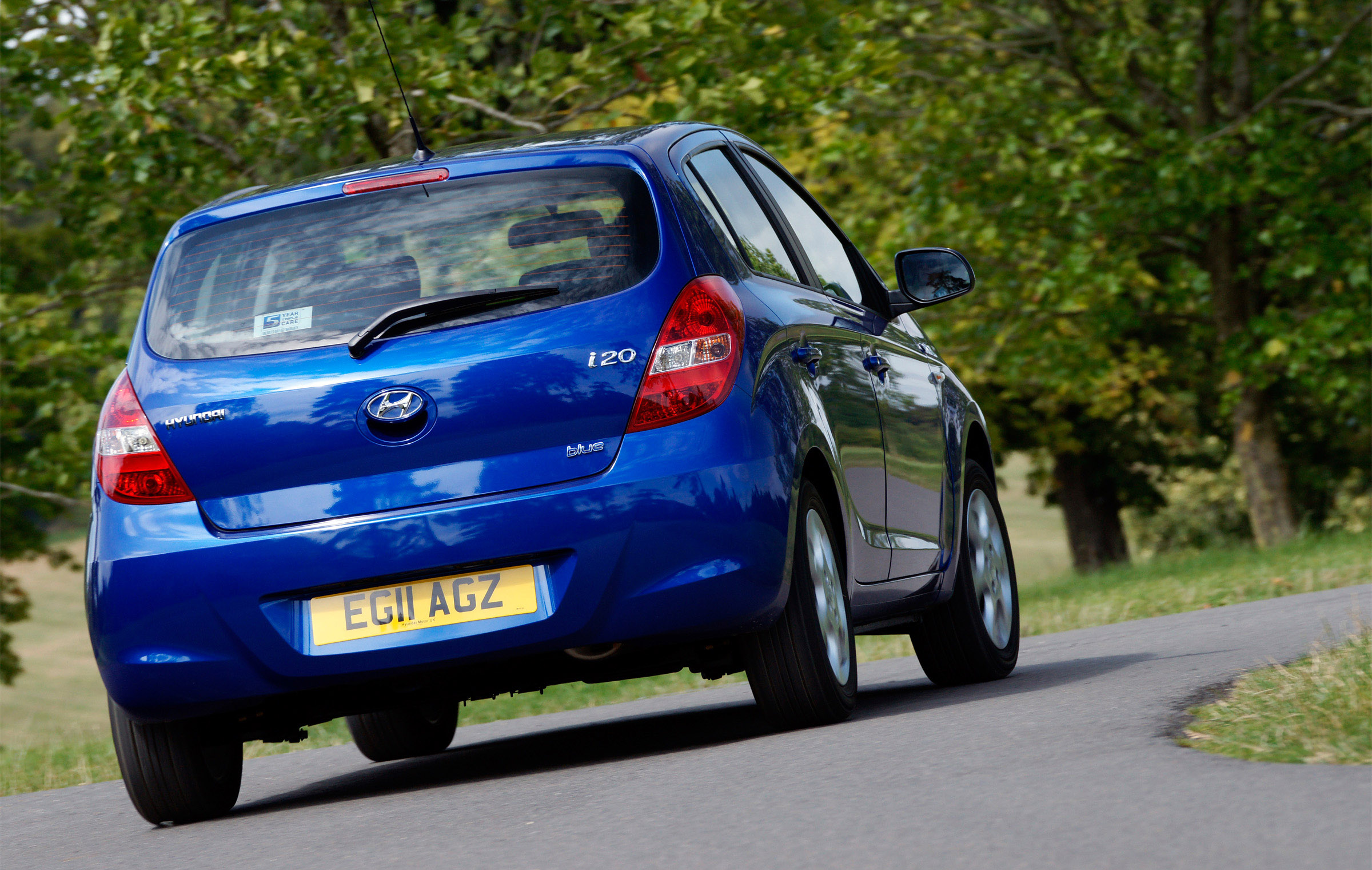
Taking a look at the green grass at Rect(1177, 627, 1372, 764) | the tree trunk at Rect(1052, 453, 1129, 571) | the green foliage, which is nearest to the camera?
the green grass at Rect(1177, 627, 1372, 764)

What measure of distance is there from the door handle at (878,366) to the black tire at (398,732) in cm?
202

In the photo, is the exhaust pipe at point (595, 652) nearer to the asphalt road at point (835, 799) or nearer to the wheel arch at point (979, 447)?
the asphalt road at point (835, 799)

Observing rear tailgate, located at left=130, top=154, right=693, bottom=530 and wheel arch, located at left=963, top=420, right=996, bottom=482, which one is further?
wheel arch, located at left=963, top=420, right=996, bottom=482

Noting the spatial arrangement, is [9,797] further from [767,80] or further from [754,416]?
[767,80]

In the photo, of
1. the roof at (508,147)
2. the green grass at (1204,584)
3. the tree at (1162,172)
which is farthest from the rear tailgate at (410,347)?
the tree at (1162,172)

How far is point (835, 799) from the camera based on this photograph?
14.0 feet

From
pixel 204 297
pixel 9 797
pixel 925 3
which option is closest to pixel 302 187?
pixel 204 297

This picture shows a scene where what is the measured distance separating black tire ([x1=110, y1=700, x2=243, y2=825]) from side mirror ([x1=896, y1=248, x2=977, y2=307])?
9.55 ft

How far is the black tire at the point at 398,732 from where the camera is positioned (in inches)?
279

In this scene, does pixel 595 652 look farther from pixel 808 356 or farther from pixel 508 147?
pixel 508 147

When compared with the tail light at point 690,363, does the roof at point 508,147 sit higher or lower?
higher

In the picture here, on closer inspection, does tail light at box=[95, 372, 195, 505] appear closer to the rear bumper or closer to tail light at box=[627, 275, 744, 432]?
the rear bumper

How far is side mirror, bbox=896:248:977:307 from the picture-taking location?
6922mm

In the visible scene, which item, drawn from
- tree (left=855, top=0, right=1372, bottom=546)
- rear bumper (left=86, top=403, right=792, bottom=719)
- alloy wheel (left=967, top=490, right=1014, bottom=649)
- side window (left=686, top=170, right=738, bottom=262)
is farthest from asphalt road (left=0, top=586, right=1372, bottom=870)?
tree (left=855, top=0, right=1372, bottom=546)
